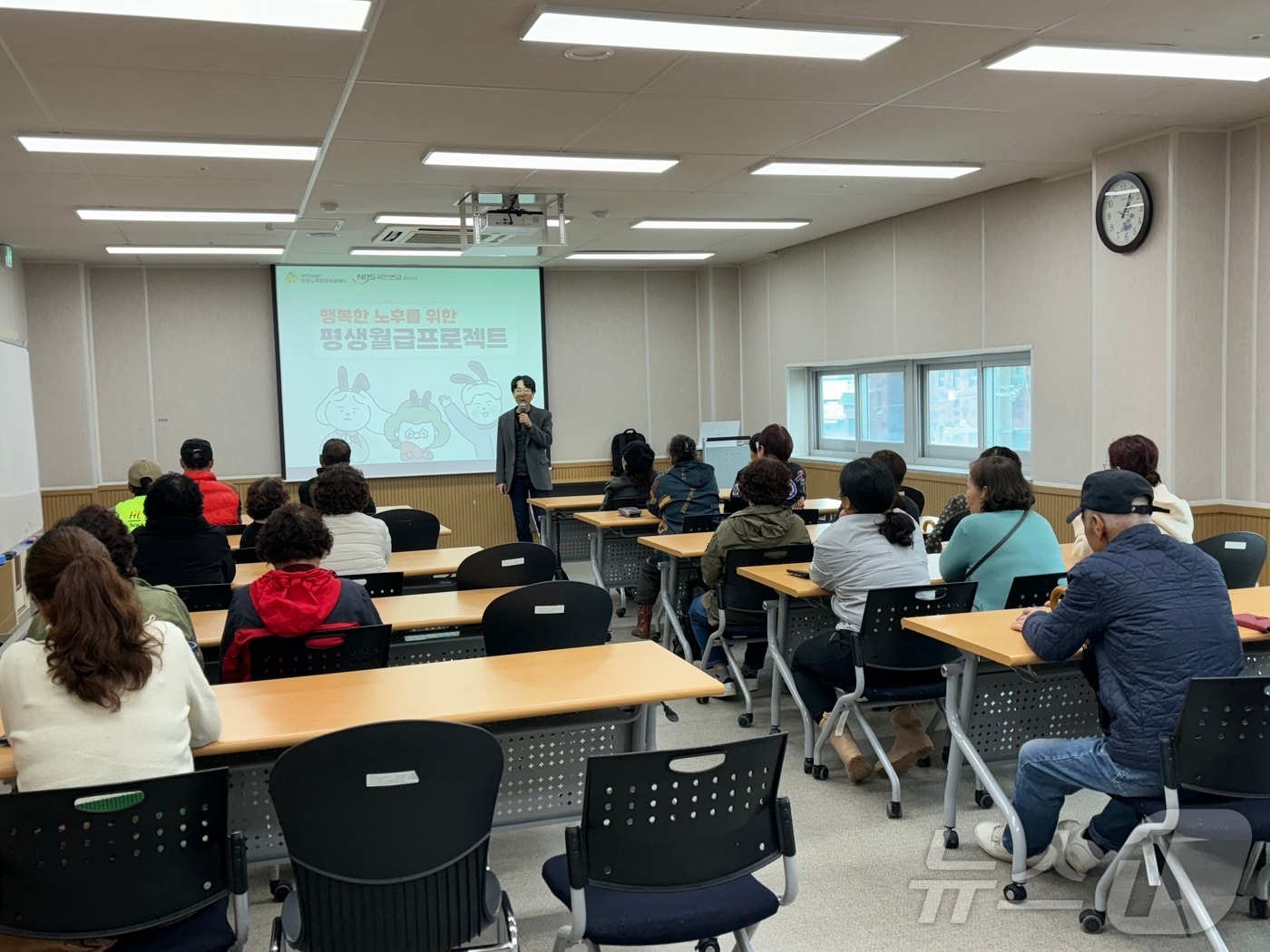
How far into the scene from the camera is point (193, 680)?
2.41 m

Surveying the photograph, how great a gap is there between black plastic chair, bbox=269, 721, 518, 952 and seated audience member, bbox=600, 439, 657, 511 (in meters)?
5.06

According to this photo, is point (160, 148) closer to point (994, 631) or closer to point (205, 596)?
point (205, 596)

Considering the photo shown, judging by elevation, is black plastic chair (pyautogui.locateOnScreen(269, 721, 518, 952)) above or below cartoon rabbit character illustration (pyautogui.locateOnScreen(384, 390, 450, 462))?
below

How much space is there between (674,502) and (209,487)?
2.84 meters

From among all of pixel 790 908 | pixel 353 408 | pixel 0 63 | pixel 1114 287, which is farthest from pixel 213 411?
pixel 790 908

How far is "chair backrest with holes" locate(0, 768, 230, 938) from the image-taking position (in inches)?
79.9

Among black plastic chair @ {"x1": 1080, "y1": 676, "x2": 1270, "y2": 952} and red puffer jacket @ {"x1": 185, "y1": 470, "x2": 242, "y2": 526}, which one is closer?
black plastic chair @ {"x1": 1080, "y1": 676, "x2": 1270, "y2": 952}

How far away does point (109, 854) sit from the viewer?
6.86 feet

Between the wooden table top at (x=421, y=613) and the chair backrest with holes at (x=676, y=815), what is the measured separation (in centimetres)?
167

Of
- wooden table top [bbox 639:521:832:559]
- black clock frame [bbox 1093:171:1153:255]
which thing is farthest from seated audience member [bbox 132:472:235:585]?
black clock frame [bbox 1093:171:1153:255]

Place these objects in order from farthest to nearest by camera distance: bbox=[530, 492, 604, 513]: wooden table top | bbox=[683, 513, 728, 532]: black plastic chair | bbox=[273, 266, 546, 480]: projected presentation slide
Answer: bbox=[273, 266, 546, 480]: projected presentation slide < bbox=[530, 492, 604, 513]: wooden table top < bbox=[683, 513, 728, 532]: black plastic chair

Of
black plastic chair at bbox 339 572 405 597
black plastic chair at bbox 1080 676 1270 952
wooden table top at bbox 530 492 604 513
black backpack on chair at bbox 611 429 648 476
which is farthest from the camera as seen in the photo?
black backpack on chair at bbox 611 429 648 476

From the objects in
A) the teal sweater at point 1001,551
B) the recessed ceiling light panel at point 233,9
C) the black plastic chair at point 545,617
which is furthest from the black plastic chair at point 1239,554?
the recessed ceiling light panel at point 233,9

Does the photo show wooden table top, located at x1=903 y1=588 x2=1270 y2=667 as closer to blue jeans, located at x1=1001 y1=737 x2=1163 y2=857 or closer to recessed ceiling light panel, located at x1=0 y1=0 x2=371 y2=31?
blue jeans, located at x1=1001 y1=737 x2=1163 y2=857
